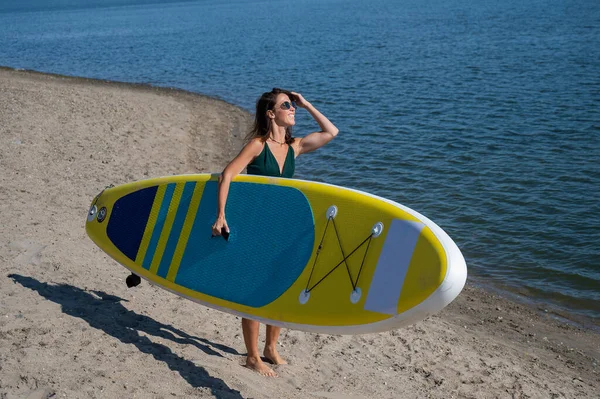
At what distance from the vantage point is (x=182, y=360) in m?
5.18

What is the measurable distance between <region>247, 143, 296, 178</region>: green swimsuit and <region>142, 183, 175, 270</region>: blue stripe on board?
2.88 ft

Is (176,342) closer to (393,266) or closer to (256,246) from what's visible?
(256,246)

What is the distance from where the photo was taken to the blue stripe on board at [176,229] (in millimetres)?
5801

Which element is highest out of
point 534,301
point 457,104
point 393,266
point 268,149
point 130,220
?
point 268,149

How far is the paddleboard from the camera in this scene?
4641mm

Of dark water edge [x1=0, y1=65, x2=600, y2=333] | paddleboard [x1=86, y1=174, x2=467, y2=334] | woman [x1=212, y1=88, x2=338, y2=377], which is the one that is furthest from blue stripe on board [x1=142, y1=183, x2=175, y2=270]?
dark water edge [x1=0, y1=65, x2=600, y2=333]

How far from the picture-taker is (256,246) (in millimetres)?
5391

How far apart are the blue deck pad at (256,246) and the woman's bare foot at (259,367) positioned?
1.35ft

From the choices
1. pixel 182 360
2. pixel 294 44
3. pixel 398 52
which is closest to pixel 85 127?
pixel 182 360

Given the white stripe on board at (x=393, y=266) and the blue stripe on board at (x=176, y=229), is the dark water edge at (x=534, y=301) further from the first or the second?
the blue stripe on board at (x=176, y=229)

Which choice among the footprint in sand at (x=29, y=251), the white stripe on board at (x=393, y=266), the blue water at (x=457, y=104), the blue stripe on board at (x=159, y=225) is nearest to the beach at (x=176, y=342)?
the footprint in sand at (x=29, y=251)

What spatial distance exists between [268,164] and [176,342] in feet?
4.98

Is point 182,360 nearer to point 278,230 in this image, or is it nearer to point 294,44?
point 278,230

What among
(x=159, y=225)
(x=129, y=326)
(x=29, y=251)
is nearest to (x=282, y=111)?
(x=159, y=225)
